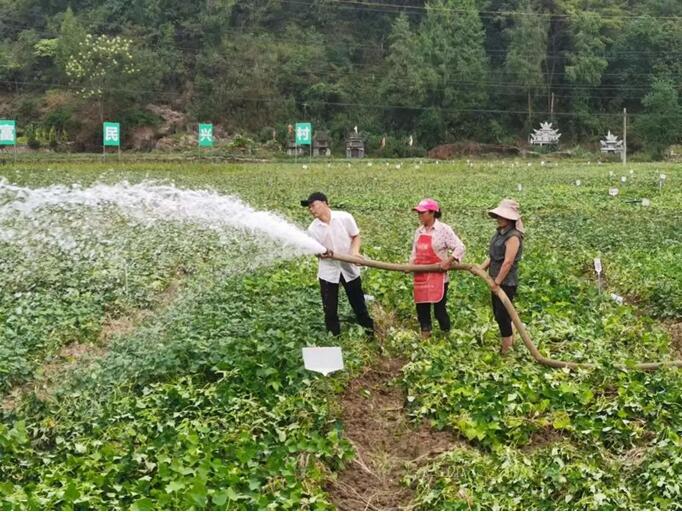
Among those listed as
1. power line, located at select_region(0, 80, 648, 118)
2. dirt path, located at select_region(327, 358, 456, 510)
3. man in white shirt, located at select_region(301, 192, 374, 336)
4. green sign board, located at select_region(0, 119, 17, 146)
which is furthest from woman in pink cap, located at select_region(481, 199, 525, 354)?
power line, located at select_region(0, 80, 648, 118)

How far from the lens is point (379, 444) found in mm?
6875

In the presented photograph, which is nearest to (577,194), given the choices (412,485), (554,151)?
(412,485)

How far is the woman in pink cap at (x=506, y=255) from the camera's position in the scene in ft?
27.2

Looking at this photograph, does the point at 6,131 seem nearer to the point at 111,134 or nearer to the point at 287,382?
the point at 111,134

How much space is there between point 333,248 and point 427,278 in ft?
3.34

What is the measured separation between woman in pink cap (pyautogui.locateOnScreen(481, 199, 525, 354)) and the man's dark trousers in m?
1.34

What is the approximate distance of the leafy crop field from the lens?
582 cm

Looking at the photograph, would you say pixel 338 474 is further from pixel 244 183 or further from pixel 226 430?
pixel 244 183

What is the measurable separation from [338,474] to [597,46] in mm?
70189

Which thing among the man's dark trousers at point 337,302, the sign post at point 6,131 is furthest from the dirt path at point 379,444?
the sign post at point 6,131

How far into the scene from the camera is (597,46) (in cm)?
7088

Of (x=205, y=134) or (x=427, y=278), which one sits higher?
(x=205, y=134)

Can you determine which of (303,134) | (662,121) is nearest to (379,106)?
(303,134)

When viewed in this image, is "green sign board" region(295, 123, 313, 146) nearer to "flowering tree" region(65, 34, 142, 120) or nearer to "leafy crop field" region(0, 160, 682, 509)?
"flowering tree" region(65, 34, 142, 120)
